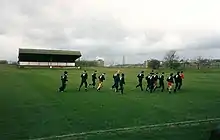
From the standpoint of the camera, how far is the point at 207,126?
1030 cm

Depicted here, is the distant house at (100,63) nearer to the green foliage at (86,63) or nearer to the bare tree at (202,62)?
the green foliage at (86,63)

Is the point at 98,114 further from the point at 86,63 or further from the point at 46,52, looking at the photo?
the point at 46,52

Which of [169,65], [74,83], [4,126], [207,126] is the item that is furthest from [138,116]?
[169,65]

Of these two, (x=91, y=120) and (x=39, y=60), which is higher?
(x=39, y=60)

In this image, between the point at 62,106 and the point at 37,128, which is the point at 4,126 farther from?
the point at 62,106

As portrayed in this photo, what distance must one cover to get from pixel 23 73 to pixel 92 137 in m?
21.6

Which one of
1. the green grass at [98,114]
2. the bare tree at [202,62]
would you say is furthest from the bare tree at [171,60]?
the green grass at [98,114]

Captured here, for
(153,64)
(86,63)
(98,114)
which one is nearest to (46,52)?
(86,63)

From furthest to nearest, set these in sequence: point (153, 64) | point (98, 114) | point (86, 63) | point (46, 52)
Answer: point (46, 52)
point (86, 63)
point (153, 64)
point (98, 114)

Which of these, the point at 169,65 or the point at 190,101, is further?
the point at 169,65

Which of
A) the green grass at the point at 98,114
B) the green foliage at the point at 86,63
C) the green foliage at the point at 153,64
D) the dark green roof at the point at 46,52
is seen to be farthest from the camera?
the dark green roof at the point at 46,52

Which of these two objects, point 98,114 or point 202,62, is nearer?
point 98,114

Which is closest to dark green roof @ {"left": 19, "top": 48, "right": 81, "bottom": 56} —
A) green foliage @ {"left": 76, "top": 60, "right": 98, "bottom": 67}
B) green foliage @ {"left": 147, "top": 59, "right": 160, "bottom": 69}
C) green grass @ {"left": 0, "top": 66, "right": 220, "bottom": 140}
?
green foliage @ {"left": 76, "top": 60, "right": 98, "bottom": 67}

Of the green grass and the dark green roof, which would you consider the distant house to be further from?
the green grass
